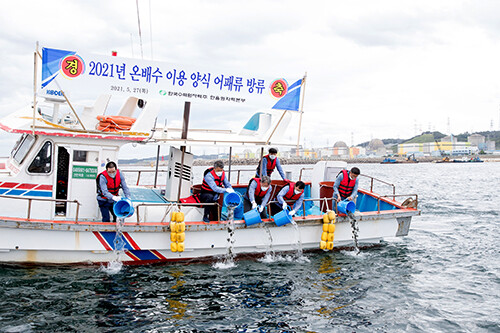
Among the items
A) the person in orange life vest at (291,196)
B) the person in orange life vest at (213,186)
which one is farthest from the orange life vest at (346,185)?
the person in orange life vest at (213,186)

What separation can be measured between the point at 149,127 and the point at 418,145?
199m

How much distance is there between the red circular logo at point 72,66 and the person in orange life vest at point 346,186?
6.85 metres

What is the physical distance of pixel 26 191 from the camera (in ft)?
30.3

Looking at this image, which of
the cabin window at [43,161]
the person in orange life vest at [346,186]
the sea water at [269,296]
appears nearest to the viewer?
the sea water at [269,296]

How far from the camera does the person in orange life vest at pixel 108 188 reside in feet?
29.8

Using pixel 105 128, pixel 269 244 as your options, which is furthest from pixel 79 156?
pixel 269 244

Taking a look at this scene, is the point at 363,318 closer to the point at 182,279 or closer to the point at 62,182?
the point at 182,279

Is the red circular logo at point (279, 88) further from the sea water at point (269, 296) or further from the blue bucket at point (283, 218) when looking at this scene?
the sea water at point (269, 296)

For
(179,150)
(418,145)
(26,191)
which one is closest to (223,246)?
(179,150)

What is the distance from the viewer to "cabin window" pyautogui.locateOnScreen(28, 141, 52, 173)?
9.38m

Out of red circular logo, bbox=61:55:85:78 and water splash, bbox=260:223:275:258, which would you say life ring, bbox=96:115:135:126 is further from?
water splash, bbox=260:223:275:258

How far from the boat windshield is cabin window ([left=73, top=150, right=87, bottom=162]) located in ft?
3.17

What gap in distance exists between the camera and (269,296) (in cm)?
860

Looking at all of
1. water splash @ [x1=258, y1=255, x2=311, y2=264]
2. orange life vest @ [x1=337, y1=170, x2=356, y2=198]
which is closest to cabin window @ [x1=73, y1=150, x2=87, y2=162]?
water splash @ [x1=258, y1=255, x2=311, y2=264]
